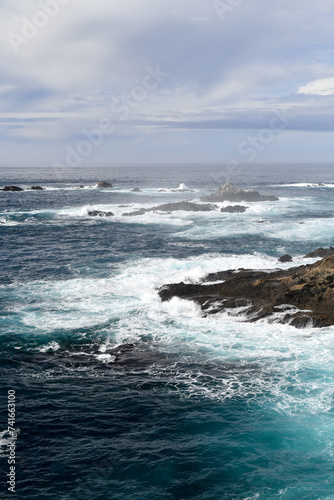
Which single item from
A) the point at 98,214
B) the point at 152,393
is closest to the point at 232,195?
the point at 98,214

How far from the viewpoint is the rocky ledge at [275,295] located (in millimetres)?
23297

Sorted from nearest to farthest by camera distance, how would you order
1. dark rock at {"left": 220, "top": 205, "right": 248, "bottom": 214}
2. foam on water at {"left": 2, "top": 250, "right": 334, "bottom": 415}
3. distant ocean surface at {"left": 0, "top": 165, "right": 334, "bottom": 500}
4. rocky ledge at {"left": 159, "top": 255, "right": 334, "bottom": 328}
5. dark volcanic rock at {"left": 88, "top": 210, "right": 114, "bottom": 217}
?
distant ocean surface at {"left": 0, "top": 165, "right": 334, "bottom": 500}, foam on water at {"left": 2, "top": 250, "right": 334, "bottom": 415}, rocky ledge at {"left": 159, "top": 255, "right": 334, "bottom": 328}, dark volcanic rock at {"left": 88, "top": 210, "right": 114, "bottom": 217}, dark rock at {"left": 220, "top": 205, "right": 248, "bottom": 214}

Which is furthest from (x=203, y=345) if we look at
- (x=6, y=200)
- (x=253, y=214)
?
(x=6, y=200)

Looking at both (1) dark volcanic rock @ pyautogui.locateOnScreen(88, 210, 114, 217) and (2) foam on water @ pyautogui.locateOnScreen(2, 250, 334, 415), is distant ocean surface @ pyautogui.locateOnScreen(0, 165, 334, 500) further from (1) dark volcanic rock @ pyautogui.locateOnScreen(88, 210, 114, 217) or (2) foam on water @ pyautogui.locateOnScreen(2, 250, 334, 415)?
(1) dark volcanic rock @ pyautogui.locateOnScreen(88, 210, 114, 217)

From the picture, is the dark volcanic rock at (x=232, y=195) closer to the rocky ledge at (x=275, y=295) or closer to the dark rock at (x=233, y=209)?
the dark rock at (x=233, y=209)

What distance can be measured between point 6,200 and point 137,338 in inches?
3247

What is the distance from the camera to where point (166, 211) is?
2985 inches

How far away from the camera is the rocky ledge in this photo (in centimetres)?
2330

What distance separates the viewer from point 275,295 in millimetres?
24812

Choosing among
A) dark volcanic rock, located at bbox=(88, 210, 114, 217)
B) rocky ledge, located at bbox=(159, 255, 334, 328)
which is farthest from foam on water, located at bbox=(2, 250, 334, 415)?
dark volcanic rock, located at bbox=(88, 210, 114, 217)

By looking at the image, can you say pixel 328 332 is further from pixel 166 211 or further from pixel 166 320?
pixel 166 211

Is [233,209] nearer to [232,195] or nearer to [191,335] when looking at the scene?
[232,195]

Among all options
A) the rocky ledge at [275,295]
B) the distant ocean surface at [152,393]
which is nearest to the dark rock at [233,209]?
the distant ocean surface at [152,393]

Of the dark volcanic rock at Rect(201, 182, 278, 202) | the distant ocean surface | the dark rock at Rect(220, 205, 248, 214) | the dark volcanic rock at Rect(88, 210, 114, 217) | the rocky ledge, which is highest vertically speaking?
the dark volcanic rock at Rect(201, 182, 278, 202)
